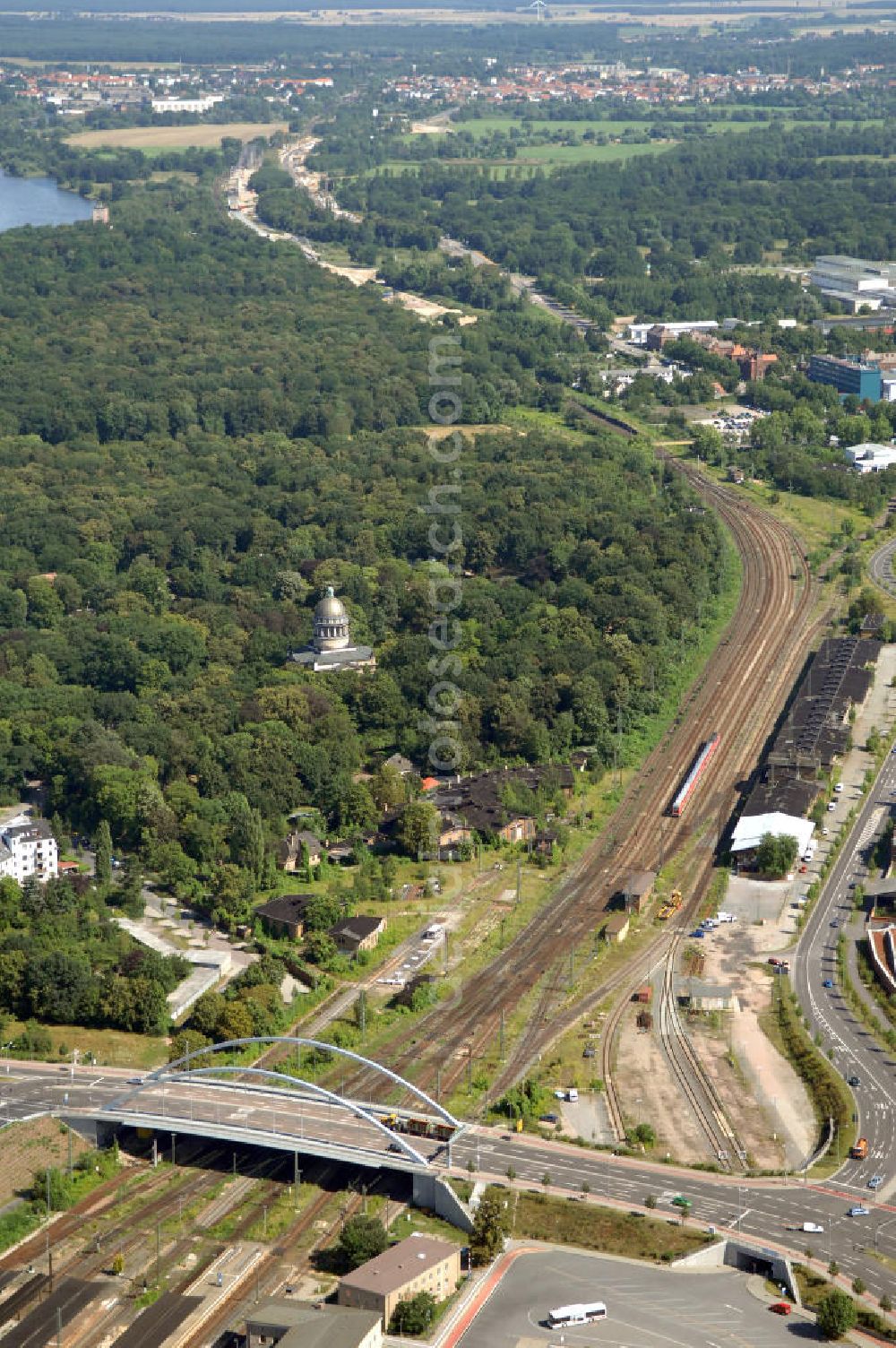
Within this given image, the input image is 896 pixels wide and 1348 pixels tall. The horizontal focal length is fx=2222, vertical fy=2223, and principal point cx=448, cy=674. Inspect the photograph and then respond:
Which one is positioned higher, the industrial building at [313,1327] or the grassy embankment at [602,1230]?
the industrial building at [313,1327]

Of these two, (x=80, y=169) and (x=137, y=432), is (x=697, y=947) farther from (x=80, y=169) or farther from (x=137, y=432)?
(x=80, y=169)

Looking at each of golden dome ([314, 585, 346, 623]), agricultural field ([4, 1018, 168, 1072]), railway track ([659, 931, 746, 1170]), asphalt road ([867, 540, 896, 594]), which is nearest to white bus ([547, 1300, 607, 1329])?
railway track ([659, 931, 746, 1170])

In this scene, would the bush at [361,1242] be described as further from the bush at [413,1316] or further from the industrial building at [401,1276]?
the bush at [413,1316]

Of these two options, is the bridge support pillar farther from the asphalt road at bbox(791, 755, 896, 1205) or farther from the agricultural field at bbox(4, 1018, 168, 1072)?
the agricultural field at bbox(4, 1018, 168, 1072)

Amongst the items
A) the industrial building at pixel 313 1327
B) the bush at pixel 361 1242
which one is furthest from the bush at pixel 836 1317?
the bush at pixel 361 1242

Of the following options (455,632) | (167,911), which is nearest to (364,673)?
(455,632)

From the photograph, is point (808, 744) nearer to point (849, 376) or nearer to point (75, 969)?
point (75, 969)
